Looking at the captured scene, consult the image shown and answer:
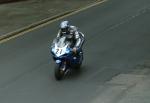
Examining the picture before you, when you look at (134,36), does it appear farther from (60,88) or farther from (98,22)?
(60,88)

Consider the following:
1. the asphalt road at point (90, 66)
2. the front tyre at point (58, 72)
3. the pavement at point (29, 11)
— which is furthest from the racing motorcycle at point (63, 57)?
the pavement at point (29, 11)

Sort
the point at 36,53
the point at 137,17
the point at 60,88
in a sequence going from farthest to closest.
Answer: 1. the point at 137,17
2. the point at 36,53
3. the point at 60,88

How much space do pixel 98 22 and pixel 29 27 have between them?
3299 millimetres

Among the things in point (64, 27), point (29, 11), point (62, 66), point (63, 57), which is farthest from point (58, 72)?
point (29, 11)

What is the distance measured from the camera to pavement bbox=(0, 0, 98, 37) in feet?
90.0

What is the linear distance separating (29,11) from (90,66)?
482 inches

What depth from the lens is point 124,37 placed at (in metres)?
24.0

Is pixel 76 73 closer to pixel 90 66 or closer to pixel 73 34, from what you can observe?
pixel 90 66

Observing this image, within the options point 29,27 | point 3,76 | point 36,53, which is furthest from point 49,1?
point 3,76

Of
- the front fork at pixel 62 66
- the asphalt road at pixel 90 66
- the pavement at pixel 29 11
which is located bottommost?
the pavement at pixel 29 11

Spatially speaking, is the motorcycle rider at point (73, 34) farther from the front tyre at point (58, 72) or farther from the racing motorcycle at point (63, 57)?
the front tyre at point (58, 72)

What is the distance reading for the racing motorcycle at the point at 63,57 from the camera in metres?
17.7

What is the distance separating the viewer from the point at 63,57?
1778 centimetres

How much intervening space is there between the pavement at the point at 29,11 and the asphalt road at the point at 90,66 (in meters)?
1.39
